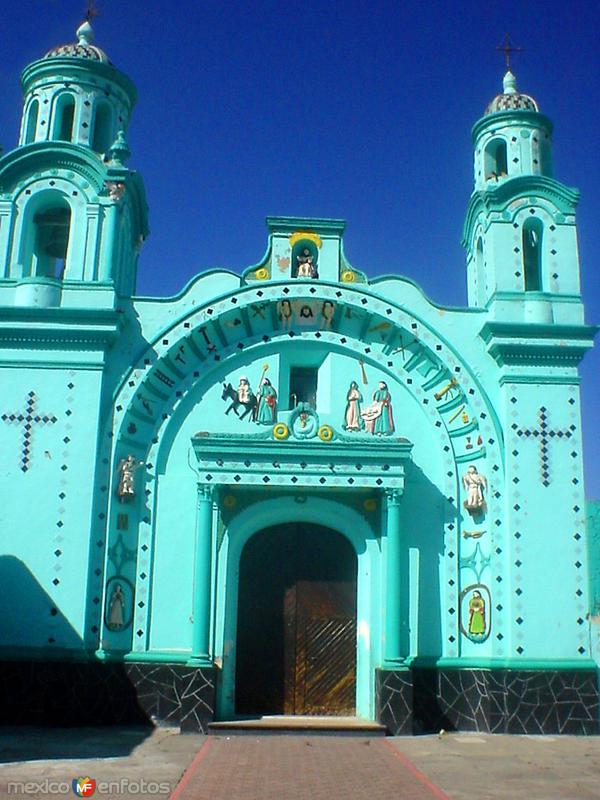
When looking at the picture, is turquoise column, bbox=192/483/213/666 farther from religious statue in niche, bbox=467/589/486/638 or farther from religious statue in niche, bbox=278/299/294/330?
religious statue in niche, bbox=467/589/486/638

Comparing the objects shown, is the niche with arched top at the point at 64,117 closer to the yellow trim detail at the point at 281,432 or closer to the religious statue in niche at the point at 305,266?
the religious statue in niche at the point at 305,266

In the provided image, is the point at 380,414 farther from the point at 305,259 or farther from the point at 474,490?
the point at 305,259

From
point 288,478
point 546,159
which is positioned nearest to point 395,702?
point 288,478

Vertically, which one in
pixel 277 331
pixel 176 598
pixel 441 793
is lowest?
pixel 441 793

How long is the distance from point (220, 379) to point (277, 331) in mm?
1375

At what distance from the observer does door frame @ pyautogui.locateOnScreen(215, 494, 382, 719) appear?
1557 centimetres

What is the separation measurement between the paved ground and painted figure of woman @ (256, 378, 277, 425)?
525 cm

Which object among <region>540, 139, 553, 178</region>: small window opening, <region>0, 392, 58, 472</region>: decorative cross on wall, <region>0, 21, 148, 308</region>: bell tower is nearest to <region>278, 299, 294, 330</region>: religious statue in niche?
<region>0, 21, 148, 308</region>: bell tower

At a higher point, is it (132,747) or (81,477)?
(81,477)

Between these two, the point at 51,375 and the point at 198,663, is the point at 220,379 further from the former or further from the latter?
the point at 198,663

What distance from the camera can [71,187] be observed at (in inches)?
674

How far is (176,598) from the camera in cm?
1573

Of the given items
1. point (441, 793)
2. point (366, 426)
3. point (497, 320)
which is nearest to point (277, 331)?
point (366, 426)

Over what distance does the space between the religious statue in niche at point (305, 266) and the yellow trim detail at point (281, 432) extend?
2.83m
